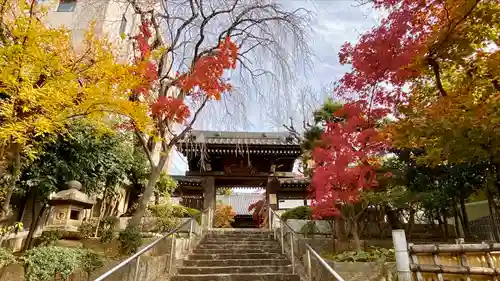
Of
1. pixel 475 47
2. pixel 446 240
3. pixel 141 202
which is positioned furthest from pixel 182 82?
pixel 446 240

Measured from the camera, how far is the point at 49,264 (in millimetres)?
5797

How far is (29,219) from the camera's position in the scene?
30.6 ft

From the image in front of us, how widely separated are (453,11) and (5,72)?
7.43m

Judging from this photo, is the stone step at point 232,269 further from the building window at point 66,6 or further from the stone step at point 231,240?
the building window at point 66,6

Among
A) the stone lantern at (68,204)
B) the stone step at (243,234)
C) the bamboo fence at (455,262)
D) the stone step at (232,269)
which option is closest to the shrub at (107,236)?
the stone lantern at (68,204)

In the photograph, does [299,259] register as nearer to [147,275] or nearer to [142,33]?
[147,275]

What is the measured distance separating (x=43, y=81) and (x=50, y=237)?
13.9 feet

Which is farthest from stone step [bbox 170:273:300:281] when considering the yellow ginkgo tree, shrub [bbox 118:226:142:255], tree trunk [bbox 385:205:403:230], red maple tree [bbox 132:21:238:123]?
tree trunk [bbox 385:205:403:230]

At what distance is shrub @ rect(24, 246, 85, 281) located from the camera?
5695 mm

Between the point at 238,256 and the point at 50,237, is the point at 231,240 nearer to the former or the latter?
the point at 238,256

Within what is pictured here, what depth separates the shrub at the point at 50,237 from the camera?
7.43 m

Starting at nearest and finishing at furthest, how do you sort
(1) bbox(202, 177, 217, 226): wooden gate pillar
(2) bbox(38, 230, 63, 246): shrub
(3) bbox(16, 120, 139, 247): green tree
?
(2) bbox(38, 230, 63, 246): shrub → (3) bbox(16, 120, 139, 247): green tree → (1) bbox(202, 177, 217, 226): wooden gate pillar

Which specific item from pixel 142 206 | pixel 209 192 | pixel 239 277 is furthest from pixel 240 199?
pixel 239 277

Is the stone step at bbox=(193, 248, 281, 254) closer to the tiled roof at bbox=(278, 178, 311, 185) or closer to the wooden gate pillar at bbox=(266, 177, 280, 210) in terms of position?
the wooden gate pillar at bbox=(266, 177, 280, 210)
